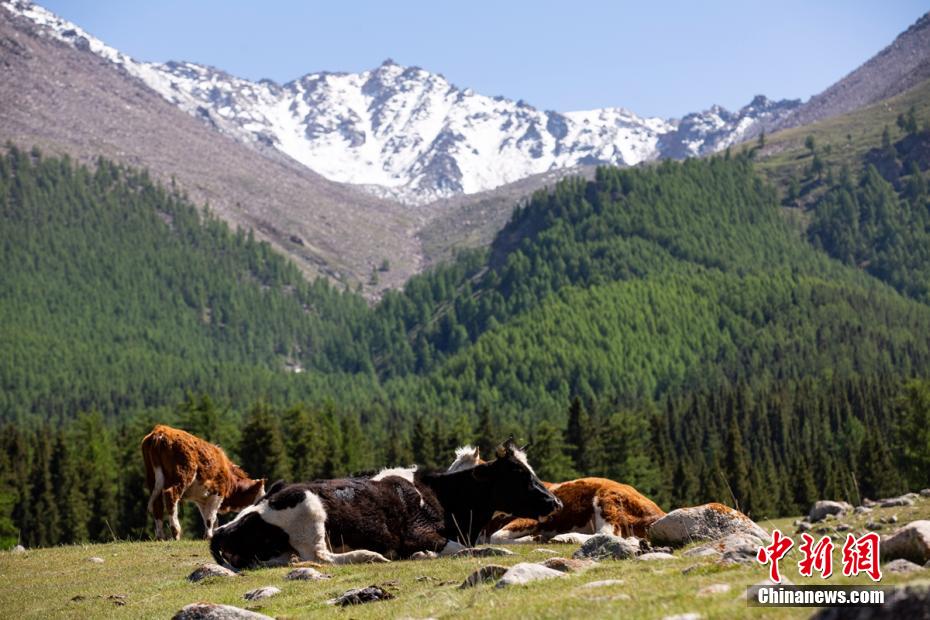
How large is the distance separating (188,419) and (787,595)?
80792 mm

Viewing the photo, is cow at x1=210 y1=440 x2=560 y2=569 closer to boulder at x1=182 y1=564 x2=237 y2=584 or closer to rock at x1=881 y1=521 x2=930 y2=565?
boulder at x1=182 y1=564 x2=237 y2=584

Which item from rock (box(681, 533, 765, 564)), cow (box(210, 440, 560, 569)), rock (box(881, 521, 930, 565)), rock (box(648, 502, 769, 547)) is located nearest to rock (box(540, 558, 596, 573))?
rock (box(681, 533, 765, 564))

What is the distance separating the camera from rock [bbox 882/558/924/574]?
11828 millimetres

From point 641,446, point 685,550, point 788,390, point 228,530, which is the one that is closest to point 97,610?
point 228,530

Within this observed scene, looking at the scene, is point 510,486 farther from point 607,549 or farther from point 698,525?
point 607,549

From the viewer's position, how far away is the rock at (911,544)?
42.3 feet

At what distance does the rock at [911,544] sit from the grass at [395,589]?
35.2 inches

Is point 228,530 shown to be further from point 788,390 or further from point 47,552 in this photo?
point 788,390

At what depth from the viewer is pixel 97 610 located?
1673 centimetres

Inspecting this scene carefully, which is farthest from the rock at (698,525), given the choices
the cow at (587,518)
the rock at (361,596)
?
the rock at (361,596)

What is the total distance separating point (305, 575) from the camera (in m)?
17.9

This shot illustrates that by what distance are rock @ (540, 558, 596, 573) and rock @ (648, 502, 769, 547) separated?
404 cm

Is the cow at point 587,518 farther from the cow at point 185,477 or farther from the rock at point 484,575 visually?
the cow at point 185,477

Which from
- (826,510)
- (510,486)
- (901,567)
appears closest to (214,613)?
(901,567)
